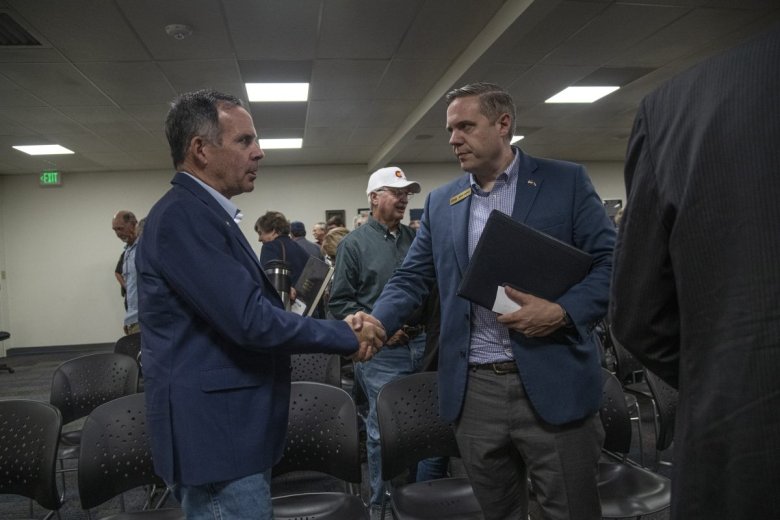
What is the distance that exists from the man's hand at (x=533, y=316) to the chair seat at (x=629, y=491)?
0.92 meters

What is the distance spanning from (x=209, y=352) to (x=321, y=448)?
1.10 m

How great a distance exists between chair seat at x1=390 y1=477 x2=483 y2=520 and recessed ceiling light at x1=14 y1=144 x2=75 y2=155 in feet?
25.4

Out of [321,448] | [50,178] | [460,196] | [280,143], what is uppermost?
[280,143]

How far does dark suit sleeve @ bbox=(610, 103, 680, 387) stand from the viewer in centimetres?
69

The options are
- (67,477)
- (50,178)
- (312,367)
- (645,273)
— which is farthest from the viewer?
(50,178)

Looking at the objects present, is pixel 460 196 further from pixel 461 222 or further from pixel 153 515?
pixel 153 515

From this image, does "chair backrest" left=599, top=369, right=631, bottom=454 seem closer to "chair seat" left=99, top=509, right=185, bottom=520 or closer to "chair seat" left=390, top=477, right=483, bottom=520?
"chair seat" left=390, top=477, right=483, bottom=520

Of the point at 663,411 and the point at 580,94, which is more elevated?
the point at 580,94

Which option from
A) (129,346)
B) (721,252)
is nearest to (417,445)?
(721,252)

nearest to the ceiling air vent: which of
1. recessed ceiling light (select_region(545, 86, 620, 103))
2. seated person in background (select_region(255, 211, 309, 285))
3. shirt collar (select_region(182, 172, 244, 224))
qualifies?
seated person in background (select_region(255, 211, 309, 285))

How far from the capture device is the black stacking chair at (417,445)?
2.03 m

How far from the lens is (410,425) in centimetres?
216

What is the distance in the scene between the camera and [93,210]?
32.1 feet

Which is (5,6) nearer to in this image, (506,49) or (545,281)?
(506,49)
